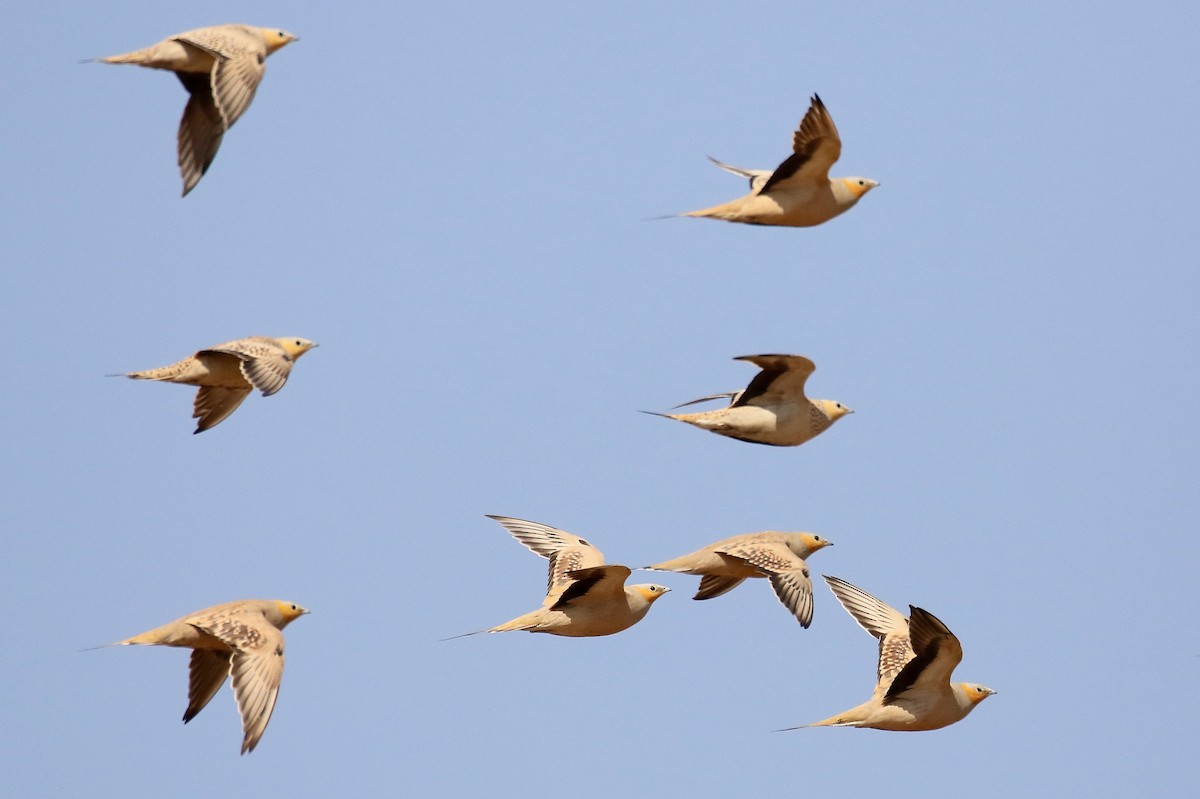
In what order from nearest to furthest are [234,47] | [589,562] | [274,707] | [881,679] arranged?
1. [274,707]
2. [234,47]
3. [881,679]
4. [589,562]

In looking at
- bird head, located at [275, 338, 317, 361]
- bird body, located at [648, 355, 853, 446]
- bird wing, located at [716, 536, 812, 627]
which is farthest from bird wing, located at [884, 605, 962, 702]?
bird head, located at [275, 338, 317, 361]

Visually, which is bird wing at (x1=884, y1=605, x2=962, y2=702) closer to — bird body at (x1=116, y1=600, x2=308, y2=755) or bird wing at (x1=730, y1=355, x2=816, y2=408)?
bird wing at (x1=730, y1=355, x2=816, y2=408)

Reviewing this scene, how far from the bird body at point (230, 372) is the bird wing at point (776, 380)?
4959mm

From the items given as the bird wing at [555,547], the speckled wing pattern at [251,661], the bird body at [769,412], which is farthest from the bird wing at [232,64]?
the bird wing at [555,547]

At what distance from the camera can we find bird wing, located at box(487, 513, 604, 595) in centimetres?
2411

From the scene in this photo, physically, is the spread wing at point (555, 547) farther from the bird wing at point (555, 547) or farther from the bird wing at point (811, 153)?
the bird wing at point (811, 153)

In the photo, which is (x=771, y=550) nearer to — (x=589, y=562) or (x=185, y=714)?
(x=589, y=562)

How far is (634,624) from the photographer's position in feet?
74.2

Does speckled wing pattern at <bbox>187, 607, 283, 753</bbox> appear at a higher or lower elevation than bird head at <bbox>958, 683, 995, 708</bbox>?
higher

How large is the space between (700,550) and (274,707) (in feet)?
21.7

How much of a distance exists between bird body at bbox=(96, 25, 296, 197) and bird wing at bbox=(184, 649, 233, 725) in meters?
4.51

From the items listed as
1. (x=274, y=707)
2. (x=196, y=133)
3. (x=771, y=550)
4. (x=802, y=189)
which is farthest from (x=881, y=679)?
(x=196, y=133)

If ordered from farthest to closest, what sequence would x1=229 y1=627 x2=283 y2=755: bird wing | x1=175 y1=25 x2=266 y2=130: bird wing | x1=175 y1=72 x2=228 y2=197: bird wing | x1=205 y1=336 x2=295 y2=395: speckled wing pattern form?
x1=205 y1=336 x2=295 y2=395: speckled wing pattern → x1=175 y1=72 x2=228 y2=197: bird wing → x1=175 y1=25 x2=266 y2=130: bird wing → x1=229 y1=627 x2=283 y2=755: bird wing

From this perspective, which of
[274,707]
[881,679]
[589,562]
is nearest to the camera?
[274,707]
